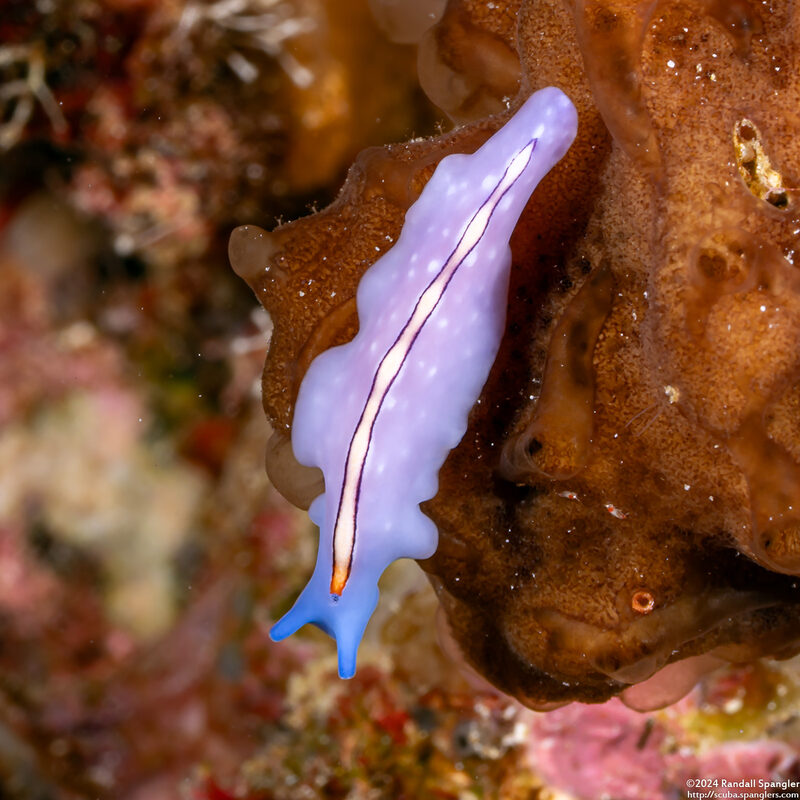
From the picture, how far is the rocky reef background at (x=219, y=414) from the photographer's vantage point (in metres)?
2.22

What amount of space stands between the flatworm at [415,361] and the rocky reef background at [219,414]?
0.14 metres

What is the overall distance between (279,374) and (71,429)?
3226mm

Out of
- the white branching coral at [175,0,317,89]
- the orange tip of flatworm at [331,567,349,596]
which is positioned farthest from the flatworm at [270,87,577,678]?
the white branching coral at [175,0,317,89]

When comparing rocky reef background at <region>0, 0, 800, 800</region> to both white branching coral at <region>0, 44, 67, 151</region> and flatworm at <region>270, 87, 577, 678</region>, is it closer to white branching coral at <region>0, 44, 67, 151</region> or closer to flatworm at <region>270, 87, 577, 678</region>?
white branching coral at <region>0, 44, 67, 151</region>

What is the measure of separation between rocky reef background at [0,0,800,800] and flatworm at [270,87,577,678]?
0.14m

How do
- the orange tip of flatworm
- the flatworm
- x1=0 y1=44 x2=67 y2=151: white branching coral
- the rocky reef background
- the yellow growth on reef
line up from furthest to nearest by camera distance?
x1=0 y1=44 x2=67 y2=151: white branching coral < the rocky reef background < the orange tip of flatworm < the flatworm < the yellow growth on reef

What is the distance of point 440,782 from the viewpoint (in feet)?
10.5

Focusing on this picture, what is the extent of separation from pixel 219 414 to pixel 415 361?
3.19 m

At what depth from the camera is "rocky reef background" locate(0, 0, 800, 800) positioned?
7.30ft

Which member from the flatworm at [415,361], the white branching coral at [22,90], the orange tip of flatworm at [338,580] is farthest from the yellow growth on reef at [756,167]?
the white branching coral at [22,90]

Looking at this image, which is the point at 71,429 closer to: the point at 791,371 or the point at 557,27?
the point at 557,27

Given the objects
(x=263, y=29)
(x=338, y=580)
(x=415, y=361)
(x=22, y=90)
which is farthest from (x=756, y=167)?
(x=22, y=90)

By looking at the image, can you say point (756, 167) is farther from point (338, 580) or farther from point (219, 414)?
point (219, 414)

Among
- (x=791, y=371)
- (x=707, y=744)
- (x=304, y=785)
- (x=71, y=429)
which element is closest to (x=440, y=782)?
(x=304, y=785)
